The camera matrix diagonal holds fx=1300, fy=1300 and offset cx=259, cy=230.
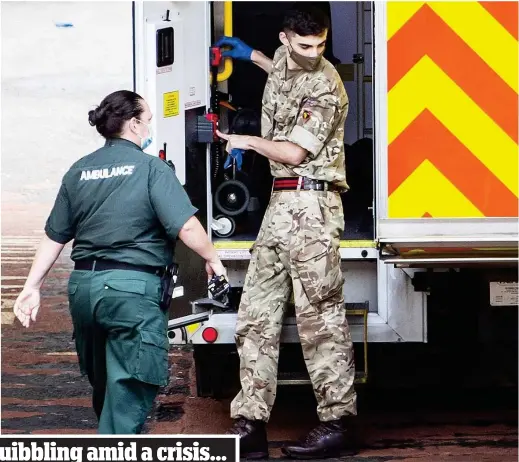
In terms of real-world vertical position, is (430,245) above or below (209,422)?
above

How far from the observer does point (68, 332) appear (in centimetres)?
938

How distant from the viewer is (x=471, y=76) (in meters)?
5.36

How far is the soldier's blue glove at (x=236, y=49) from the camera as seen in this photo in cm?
593

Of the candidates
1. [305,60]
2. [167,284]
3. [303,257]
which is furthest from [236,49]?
[167,284]

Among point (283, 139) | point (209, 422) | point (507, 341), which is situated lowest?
point (209, 422)

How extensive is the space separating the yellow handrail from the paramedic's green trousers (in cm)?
148

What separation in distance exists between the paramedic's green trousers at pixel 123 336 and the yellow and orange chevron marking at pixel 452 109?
120cm

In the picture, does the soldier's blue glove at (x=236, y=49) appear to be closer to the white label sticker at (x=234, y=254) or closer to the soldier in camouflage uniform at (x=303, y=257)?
the soldier in camouflage uniform at (x=303, y=257)

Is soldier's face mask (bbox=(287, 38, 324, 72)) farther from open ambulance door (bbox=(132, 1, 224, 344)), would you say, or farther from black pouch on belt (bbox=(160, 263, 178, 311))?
black pouch on belt (bbox=(160, 263, 178, 311))

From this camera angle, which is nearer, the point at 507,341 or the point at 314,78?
the point at 314,78

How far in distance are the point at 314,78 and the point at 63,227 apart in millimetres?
1313

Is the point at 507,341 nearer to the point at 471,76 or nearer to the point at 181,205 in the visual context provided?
the point at 471,76

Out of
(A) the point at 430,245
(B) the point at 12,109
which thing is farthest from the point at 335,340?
(B) the point at 12,109

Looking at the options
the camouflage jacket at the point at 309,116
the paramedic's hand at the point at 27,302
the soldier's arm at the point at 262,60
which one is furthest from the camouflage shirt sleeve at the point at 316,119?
the paramedic's hand at the point at 27,302
